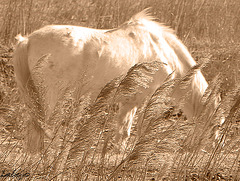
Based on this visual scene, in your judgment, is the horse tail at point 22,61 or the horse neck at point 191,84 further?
the horse neck at point 191,84

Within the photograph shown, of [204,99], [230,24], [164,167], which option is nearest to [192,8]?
[230,24]

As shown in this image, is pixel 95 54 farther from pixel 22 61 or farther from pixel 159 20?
pixel 159 20

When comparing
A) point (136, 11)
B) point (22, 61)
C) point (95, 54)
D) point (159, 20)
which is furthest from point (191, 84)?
point (136, 11)

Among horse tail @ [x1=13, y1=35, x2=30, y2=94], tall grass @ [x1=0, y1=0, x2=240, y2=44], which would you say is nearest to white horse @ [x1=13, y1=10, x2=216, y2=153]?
horse tail @ [x1=13, y1=35, x2=30, y2=94]

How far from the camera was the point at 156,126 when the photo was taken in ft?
5.90

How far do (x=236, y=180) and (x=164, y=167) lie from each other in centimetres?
51

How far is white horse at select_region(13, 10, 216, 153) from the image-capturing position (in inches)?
163

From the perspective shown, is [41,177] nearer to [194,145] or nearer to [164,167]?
[164,167]

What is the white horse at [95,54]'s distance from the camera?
163 inches

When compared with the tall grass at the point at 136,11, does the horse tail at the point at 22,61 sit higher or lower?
lower

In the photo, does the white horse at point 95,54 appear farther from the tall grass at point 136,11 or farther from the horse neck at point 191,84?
the tall grass at point 136,11

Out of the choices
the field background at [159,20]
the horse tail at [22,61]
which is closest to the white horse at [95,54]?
the horse tail at [22,61]

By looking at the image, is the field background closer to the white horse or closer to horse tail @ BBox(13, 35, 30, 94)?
the white horse

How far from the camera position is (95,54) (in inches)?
168
